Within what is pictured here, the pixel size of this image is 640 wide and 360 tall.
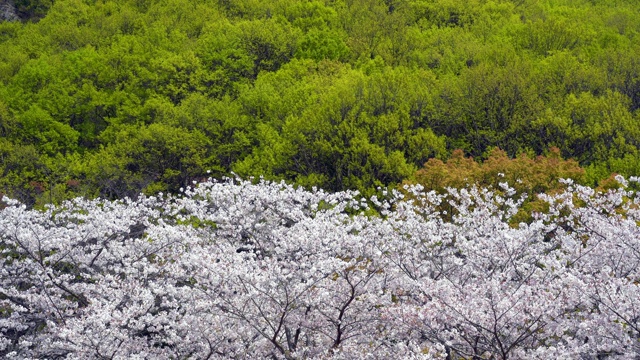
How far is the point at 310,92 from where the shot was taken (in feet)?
126

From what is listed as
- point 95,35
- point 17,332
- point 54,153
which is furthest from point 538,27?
point 17,332

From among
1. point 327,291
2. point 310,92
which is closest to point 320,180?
point 310,92

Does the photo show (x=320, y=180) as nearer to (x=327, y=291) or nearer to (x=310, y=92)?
(x=310, y=92)

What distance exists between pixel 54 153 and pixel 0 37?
89.9ft

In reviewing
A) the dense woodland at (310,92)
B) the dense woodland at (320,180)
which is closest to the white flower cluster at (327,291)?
the dense woodland at (320,180)

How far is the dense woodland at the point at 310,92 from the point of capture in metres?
30.1

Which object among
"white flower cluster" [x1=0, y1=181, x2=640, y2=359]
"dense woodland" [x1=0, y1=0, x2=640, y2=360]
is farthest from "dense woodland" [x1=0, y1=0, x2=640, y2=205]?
"white flower cluster" [x1=0, y1=181, x2=640, y2=359]

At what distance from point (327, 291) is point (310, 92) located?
2871 centimetres

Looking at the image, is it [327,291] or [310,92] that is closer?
[327,291]

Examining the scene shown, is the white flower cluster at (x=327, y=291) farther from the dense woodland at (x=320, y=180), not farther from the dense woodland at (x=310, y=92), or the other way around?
the dense woodland at (x=310, y=92)

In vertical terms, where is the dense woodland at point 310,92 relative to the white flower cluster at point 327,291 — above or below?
below

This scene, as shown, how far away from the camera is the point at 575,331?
10.2 meters

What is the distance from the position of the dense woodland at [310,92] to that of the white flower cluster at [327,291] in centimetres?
1264

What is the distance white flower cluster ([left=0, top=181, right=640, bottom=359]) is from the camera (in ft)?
31.5
